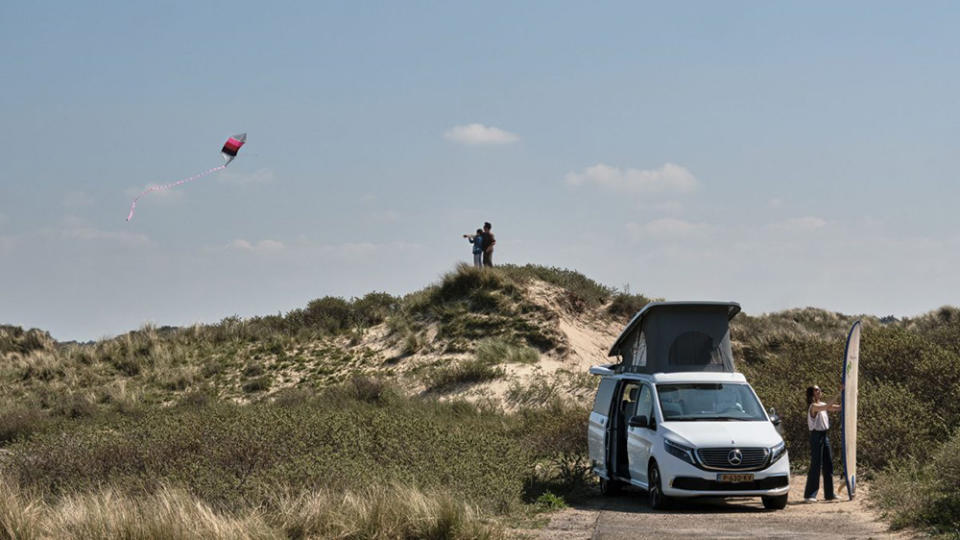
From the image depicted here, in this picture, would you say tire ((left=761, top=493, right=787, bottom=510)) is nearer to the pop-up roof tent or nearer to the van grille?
the van grille

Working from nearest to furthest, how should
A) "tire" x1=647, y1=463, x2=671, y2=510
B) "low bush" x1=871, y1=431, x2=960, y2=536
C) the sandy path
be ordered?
1. the sandy path
2. "low bush" x1=871, y1=431, x2=960, y2=536
3. "tire" x1=647, y1=463, x2=671, y2=510

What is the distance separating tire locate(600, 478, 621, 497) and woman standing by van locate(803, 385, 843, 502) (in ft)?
9.48

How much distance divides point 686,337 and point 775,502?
3195 millimetres

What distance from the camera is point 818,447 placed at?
17141mm

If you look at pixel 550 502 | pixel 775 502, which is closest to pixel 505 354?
pixel 550 502

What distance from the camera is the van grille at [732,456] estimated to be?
15.7 meters

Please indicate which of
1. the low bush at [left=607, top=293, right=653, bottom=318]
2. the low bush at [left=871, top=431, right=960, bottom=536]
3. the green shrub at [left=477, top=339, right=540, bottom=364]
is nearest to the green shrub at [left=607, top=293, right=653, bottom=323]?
the low bush at [left=607, top=293, right=653, bottom=318]

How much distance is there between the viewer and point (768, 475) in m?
15.8

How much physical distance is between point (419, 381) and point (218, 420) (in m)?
17.9

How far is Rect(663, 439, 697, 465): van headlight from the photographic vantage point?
15.7m

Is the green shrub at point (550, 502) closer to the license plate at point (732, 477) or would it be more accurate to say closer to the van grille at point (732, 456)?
the van grille at point (732, 456)

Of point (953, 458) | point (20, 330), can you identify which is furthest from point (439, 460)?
point (20, 330)

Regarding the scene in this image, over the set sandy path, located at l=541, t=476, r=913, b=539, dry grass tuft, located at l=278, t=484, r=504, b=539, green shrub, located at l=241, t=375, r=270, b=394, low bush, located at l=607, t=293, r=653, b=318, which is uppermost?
low bush, located at l=607, t=293, r=653, b=318

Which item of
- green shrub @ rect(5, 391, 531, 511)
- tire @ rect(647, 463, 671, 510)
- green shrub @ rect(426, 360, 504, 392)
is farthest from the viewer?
green shrub @ rect(426, 360, 504, 392)
